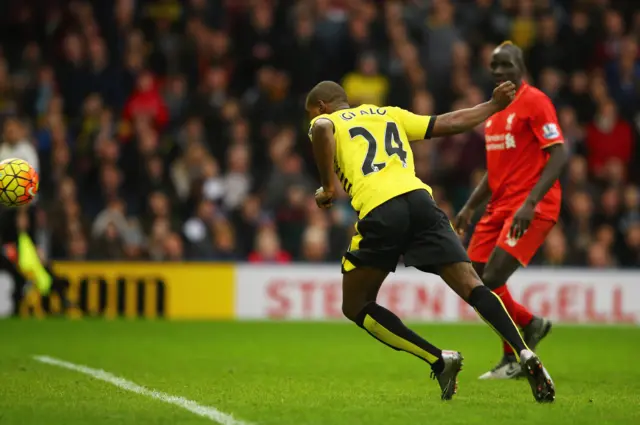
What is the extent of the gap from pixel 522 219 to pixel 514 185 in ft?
2.91

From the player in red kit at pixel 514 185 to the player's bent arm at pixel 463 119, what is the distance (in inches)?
55.2

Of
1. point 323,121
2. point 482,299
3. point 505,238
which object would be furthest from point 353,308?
point 505,238

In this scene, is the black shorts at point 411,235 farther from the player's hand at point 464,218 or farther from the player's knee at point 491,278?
the player's hand at point 464,218

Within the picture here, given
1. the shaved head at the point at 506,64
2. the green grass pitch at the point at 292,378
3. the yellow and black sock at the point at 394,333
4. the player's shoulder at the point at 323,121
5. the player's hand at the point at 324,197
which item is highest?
the shaved head at the point at 506,64

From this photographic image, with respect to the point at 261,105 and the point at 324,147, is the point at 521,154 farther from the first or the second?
the point at 261,105

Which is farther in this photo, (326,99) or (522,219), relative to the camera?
(522,219)

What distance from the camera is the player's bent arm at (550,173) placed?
8359 mm

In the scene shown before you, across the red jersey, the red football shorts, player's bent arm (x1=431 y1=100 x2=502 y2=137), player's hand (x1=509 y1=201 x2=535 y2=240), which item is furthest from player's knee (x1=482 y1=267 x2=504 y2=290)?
player's bent arm (x1=431 y1=100 x2=502 y2=137)

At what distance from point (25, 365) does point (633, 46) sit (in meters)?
12.7

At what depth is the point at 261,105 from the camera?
1873 cm

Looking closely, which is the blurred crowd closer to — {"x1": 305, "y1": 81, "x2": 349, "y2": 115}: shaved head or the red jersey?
the red jersey

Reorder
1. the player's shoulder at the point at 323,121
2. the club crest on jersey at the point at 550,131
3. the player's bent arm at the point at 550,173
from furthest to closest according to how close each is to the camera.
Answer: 1. the club crest on jersey at the point at 550,131
2. the player's bent arm at the point at 550,173
3. the player's shoulder at the point at 323,121

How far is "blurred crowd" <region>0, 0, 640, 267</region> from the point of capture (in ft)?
57.2

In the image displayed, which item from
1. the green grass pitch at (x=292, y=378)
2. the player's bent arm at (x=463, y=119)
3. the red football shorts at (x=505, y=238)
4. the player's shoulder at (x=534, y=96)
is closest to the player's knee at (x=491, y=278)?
the red football shorts at (x=505, y=238)
